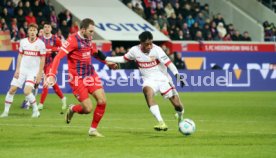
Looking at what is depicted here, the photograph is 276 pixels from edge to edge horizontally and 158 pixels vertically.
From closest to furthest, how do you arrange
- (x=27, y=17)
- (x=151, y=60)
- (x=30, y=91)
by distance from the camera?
(x=151, y=60) < (x=30, y=91) < (x=27, y=17)

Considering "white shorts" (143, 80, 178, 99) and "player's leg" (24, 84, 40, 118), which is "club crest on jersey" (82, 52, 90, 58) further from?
"player's leg" (24, 84, 40, 118)

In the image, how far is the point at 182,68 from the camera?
35438mm

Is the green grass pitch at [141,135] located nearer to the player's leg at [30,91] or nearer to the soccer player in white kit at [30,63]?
the player's leg at [30,91]

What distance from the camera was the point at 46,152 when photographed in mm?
12086

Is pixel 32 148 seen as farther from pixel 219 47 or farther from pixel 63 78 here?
pixel 219 47

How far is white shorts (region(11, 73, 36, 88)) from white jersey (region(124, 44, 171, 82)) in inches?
176

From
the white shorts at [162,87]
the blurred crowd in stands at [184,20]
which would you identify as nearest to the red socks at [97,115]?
the white shorts at [162,87]

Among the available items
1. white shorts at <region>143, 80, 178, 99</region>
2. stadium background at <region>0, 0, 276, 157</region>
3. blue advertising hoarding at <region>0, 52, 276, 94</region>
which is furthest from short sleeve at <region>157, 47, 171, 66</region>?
blue advertising hoarding at <region>0, 52, 276, 94</region>

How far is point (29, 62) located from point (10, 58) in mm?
11859

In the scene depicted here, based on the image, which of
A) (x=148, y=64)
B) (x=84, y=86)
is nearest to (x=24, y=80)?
(x=148, y=64)

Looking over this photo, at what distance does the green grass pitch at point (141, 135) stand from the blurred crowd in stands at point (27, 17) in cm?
834

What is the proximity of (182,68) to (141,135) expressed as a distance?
20414 mm

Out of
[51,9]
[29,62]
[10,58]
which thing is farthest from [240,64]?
[29,62]

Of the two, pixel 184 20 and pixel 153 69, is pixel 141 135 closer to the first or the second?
pixel 153 69
